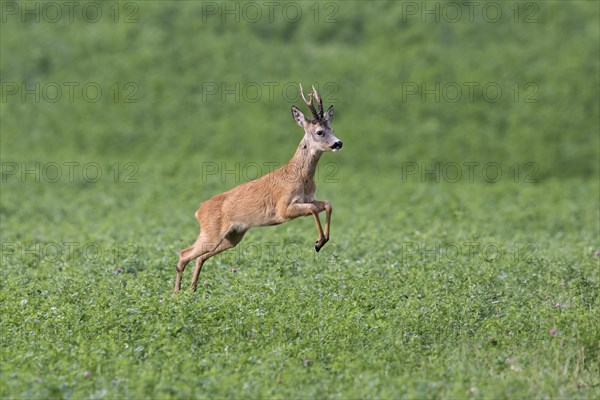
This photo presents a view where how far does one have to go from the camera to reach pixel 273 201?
36.9ft

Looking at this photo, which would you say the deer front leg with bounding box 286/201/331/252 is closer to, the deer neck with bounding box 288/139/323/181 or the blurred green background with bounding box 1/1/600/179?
the deer neck with bounding box 288/139/323/181

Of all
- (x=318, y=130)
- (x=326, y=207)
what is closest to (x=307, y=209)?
(x=326, y=207)

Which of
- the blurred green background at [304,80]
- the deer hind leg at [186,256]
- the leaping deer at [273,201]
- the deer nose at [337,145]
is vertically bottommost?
the blurred green background at [304,80]

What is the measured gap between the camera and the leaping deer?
1105cm

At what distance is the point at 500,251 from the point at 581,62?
44.0ft

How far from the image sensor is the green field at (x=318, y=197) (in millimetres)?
9062

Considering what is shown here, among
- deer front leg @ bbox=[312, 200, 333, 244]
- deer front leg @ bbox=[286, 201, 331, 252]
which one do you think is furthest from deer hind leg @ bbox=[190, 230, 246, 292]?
deer front leg @ bbox=[312, 200, 333, 244]

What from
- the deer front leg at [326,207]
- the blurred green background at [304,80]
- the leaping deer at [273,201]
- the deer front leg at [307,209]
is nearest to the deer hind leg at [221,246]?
the leaping deer at [273,201]

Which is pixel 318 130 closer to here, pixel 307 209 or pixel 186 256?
pixel 307 209

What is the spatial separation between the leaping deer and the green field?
19.7 inches

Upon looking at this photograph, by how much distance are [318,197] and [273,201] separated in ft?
30.0

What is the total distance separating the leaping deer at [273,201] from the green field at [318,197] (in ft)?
1.64

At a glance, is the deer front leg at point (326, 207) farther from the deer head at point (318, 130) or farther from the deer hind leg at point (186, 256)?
the deer hind leg at point (186, 256)

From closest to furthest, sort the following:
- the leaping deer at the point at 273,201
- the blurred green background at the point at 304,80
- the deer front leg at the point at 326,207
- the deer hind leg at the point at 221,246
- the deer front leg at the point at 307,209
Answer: the deer front leg at the point at 326,207, the deer front leg at the point at 307,209, the leaping deer at the point at 273,201, the deer hind leg at the point at 221,246, the blurred green background at the point at 304,80
